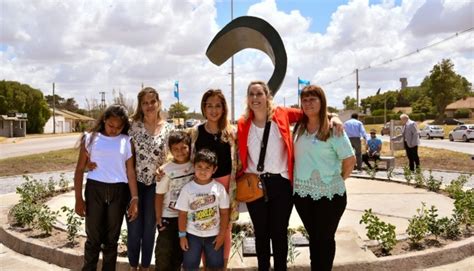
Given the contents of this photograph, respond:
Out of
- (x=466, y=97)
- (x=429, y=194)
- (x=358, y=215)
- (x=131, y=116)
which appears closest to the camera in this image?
(x=131, y=116)

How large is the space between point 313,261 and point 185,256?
39.8 inches

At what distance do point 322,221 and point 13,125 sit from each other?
165ft

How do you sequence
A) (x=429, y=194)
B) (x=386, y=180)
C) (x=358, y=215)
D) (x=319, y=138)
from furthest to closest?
(x=386, y=180), (x=429, y=194), (x=358, y=215), (x=319, y=138)

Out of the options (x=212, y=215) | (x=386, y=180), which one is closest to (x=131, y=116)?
(x=212, y=215)

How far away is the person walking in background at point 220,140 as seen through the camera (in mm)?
3416

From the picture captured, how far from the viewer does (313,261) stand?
351 cm

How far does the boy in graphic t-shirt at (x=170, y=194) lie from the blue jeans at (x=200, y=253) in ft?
0.51

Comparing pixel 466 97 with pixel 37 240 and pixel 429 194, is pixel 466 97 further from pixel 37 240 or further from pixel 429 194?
pixel 37 240

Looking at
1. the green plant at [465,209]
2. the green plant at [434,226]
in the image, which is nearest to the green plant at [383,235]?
the green plant at [434,226]

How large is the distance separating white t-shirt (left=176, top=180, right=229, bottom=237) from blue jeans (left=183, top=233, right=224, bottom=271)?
61 millimetres

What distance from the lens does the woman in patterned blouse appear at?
3654 mm

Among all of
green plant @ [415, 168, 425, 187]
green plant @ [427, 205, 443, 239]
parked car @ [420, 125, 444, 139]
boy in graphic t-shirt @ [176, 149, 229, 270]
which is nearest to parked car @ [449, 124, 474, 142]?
parked car @ [420, 125, 444, 139]

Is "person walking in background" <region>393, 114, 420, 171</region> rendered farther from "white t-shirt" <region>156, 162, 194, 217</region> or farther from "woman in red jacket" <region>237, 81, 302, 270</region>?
"white t-shirt" <region>156, 162, 194, 217</region>

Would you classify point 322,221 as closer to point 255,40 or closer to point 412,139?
point 255,40
